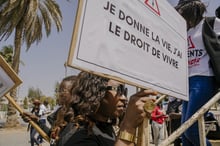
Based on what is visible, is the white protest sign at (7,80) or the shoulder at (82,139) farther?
the white protest sign at (7,80)

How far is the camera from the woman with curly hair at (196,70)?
2562mm

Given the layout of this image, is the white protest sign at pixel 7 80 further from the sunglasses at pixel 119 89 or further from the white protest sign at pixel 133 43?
the white protest sign at pixel 133 43

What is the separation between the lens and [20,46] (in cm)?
1811

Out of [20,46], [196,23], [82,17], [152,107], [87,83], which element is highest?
[20,46]

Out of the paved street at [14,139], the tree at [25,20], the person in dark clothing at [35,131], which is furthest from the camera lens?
the tree at [25,20]

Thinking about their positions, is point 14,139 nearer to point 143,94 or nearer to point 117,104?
point 117,104

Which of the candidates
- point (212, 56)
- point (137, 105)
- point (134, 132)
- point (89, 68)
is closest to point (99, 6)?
point (89, 68)

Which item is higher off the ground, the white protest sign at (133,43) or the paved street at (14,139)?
the white protest sign at (133,43)

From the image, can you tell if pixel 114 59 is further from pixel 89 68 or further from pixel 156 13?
pixel 156 13

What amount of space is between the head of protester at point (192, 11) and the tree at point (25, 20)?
15129mm

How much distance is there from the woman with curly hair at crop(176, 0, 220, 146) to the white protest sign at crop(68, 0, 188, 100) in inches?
28.6

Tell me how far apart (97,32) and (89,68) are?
0.14 m

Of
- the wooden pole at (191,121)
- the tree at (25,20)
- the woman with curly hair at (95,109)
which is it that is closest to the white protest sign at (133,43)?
the woman with curly hair at (95,109)

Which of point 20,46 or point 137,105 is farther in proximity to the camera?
point 20,46
